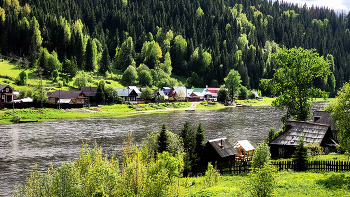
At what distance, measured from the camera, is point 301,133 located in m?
42.0

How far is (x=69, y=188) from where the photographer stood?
18.8 metres

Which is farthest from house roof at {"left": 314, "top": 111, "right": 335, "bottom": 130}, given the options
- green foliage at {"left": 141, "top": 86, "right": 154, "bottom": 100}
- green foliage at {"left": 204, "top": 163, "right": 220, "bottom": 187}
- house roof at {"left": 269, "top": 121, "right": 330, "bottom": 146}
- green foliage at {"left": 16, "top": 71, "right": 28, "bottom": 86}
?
green foliage at {"left": 16, "top": 71, "right": 28, "bottom": 86}

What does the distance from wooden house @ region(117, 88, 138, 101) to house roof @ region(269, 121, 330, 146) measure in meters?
85.3

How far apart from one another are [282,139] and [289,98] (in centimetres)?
906

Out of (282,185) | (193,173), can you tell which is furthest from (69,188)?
(193,173)

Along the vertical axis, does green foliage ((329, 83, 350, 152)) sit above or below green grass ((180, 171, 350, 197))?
above

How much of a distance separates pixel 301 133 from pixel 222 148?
34.2 feet

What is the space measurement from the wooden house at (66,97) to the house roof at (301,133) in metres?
72.3

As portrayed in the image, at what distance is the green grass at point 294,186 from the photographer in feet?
77.9

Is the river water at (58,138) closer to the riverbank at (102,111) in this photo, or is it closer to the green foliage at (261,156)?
the riverbank at (102,111)

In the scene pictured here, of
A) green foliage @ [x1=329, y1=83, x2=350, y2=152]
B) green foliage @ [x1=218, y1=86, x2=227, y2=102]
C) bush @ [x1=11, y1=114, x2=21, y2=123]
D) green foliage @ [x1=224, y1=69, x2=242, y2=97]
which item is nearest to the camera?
green foliage @ [x1=329, y1=83, x2=350, y2=152]

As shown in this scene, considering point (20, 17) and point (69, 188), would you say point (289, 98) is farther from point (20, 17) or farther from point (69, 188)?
point (20, 17)

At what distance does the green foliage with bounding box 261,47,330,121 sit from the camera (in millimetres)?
47641

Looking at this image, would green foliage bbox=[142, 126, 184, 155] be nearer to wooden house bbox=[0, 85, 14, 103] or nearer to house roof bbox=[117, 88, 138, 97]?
wooden house bbox=[0, 85, 14, 103]
